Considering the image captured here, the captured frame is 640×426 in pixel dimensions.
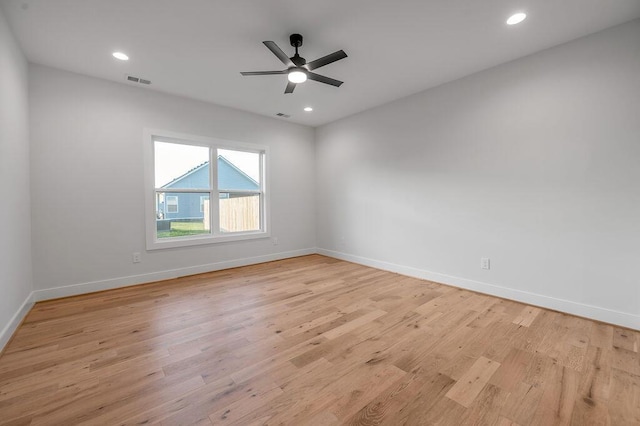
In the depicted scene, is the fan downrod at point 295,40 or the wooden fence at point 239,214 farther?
the wooden fence at point 239,214

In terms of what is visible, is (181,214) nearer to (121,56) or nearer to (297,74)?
(121,56)

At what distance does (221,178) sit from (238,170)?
0.37 m

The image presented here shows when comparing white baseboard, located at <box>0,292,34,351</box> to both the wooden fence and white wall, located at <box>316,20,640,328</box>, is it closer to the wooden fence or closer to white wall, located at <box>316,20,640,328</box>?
the wooden fence

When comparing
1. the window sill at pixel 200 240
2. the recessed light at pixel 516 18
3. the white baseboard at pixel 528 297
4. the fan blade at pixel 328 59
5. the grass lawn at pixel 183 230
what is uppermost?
the recessed light at pixel 516 18

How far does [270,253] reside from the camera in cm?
509

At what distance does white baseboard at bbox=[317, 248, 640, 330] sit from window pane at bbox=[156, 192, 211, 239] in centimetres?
304

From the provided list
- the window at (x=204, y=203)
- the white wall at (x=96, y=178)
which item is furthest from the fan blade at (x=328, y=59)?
the window at (x=204, y=203)

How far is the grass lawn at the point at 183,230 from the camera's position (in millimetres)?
4088

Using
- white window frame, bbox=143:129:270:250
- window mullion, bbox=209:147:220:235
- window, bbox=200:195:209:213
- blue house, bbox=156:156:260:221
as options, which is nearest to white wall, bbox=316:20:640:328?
white window frame, bbox=143:129:270:250

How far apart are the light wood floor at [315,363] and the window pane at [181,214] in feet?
4.08

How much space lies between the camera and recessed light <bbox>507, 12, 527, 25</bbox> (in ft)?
7.46

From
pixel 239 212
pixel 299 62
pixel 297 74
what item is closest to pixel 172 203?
pixel 239 212

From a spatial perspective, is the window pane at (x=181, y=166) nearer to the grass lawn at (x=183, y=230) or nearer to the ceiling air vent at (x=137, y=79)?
the grass lawn at (x=183, y=230)

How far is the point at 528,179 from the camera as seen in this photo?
293cm
